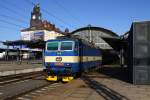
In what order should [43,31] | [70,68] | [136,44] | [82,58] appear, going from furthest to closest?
1. [43,31]
2. [82,58]
3. [70,68]
4. [136,44]

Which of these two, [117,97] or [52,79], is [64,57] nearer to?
[52,79]

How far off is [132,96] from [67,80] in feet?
28.1

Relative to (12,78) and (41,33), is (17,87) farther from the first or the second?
(41,33)

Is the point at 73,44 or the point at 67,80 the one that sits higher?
the point at 73,44

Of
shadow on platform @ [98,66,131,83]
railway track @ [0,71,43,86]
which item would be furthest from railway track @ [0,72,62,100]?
shadow on platform @ [98,66,131,83]

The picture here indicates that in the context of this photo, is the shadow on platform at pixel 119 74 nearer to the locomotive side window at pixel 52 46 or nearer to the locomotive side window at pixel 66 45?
the locomotive side window at pixel 66 45

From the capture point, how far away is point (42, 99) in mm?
12578

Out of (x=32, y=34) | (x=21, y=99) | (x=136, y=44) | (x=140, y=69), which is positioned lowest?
(x=21, y=99)

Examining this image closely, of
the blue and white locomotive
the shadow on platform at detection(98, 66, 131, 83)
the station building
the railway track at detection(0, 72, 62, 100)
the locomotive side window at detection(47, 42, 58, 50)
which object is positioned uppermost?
the station building

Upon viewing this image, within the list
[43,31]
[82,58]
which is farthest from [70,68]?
[43,31]

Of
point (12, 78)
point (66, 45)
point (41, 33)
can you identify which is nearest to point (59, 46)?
point (66, 45)

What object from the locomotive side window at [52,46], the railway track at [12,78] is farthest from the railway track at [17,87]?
the locomotive side window at [52,46]

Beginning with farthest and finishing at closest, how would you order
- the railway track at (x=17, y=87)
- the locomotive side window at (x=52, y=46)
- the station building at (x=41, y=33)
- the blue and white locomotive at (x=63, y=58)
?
the station building at (x=41, y=33)
the locomotive side window at (x=52, y=46)
the blue and white locomotive at (x=63, y=58)
the railway track at (x=17, y=87)

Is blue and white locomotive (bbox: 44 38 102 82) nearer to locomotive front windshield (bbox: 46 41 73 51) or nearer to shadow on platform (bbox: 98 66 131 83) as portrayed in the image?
locomotive front windshield (bbox: 46 41 73 51)
